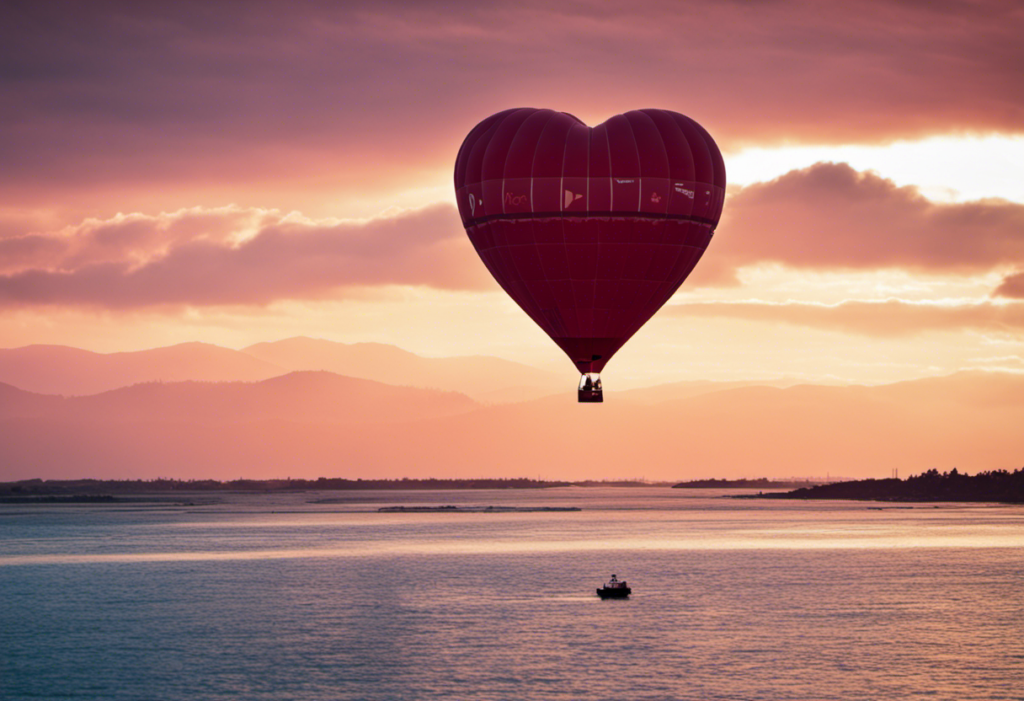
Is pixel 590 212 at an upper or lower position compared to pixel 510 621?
upper

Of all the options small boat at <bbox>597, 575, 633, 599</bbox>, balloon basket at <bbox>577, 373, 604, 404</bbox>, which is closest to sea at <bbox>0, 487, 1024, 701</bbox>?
small boat at <bbox>597, 575, 633, 599</bbox>

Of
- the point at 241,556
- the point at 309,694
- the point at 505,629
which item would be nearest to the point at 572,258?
the point at 505,629

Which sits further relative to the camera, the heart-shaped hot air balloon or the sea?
the heart-shaped hot air balloon

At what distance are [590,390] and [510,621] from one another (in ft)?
38.7

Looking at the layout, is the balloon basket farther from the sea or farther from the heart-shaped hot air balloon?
the sea

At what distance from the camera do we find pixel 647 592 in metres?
63.2

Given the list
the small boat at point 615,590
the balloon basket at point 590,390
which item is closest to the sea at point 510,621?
the small boat at point 615,590

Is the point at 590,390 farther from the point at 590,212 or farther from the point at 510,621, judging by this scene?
the point at 510,621

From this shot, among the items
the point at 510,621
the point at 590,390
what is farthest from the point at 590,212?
the point at 510,621

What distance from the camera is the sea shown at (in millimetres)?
39250

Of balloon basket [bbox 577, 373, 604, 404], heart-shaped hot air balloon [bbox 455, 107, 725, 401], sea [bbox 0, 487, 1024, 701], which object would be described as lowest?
sea [bbox 0, 487, 1024, 701]

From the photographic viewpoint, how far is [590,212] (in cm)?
4891

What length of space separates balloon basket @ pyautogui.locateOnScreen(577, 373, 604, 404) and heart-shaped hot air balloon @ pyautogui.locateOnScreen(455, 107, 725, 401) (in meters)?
0.08

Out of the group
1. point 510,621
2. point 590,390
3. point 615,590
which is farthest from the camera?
point 615,590
